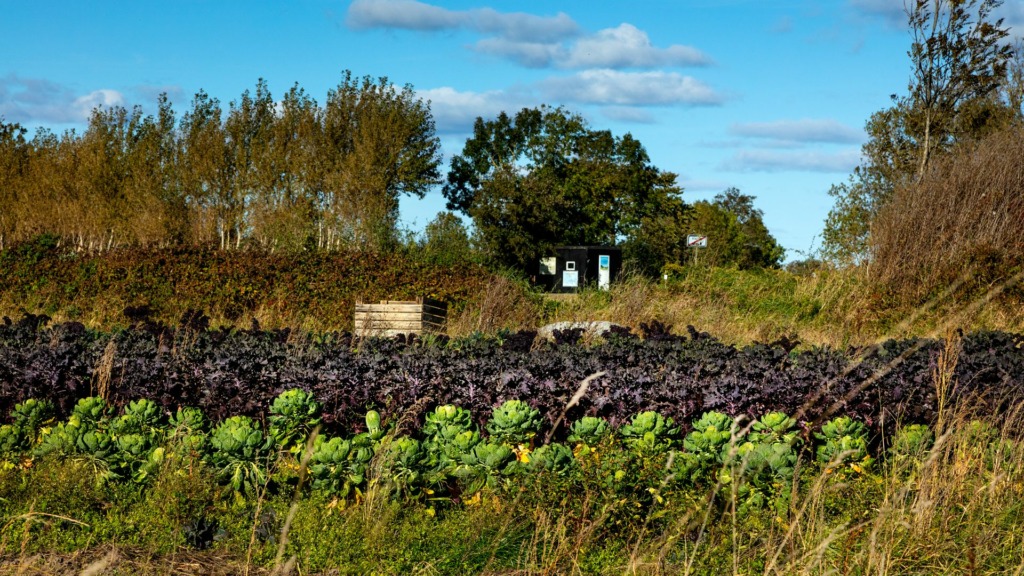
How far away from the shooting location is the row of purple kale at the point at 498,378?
194 inches

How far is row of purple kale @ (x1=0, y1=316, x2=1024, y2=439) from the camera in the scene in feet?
16.2

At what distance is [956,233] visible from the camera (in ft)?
43.4

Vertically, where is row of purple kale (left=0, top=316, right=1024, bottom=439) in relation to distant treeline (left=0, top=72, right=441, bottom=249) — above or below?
below

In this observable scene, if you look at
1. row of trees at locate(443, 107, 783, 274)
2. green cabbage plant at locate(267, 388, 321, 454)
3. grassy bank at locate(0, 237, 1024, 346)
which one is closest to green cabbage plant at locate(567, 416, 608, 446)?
green cabbage plant at locate(267, 388, 321, 454)

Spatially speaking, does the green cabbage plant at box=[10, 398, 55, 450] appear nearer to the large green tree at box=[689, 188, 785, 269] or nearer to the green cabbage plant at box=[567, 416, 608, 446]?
the green cabbage plant at box=[567, 416, 608, 446]

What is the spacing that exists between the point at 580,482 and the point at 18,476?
2.82 meters

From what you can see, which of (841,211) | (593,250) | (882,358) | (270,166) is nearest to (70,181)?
(270,166)

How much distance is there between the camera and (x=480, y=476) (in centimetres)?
437

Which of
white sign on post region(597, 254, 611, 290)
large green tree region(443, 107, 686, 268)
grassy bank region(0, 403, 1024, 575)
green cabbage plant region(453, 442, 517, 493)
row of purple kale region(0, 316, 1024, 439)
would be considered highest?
large green tree region(443, 107, 686, 268)

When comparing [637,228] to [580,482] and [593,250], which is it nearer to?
[593,250]

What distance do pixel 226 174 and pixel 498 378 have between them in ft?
69.3

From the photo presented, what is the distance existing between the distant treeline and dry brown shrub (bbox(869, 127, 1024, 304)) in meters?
10.8

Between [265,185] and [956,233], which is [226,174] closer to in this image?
[265,185]

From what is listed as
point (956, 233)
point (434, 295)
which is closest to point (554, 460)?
point (434, 295)
